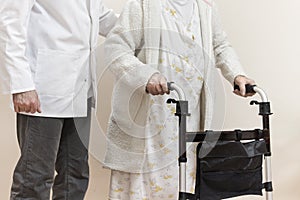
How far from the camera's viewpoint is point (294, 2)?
2197mm

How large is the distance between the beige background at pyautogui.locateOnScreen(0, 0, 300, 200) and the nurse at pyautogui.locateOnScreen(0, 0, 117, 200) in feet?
2.79

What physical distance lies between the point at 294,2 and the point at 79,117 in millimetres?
1240

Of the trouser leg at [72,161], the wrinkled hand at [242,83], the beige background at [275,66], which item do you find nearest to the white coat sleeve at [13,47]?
the trouser leg at [72,161]

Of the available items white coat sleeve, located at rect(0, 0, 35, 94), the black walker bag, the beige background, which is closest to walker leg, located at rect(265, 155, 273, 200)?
the black walker bag

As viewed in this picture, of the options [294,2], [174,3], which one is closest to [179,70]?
[174,3]

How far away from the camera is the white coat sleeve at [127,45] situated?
1.60 metres

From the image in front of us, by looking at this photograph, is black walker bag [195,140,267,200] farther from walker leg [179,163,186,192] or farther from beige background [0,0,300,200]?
beige background [0,0,300,200]

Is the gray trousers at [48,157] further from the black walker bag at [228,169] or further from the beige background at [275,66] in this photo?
the beige background at [275,66]

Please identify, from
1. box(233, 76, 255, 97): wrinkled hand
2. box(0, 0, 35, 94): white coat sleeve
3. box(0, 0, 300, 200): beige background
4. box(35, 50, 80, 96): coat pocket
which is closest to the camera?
box(0, 0, 35, 94): white coat sleeve

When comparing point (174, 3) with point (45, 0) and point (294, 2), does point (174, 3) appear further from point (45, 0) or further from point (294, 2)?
point (294, 2)

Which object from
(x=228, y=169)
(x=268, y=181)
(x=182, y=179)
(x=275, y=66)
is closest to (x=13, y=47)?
(x=182, y=179)

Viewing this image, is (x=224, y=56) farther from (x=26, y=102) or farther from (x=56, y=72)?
(x=26, y=102)

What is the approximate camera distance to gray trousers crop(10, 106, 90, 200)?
1455 mm

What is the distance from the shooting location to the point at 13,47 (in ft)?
4.47
